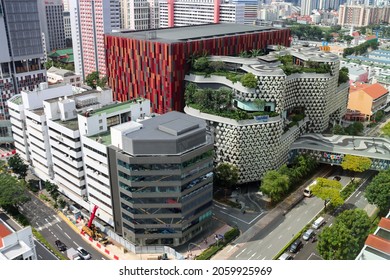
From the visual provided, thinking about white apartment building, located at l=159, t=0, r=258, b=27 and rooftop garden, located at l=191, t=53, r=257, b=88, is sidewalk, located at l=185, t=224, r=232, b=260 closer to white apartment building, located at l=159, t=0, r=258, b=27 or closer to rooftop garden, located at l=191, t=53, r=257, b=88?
rooftop garden, located at l=191, t=53, r=257, b=88

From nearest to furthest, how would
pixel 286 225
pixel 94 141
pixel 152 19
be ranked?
pixel 94 141 < pixel 286 225 < pixel 152 19

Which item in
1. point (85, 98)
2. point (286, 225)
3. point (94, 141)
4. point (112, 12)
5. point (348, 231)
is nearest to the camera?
point (348, 231)

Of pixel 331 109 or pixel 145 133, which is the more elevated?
pixel 145 133

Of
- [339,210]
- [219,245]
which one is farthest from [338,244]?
[339,210]

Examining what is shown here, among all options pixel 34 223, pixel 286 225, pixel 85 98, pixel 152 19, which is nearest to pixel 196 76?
pixel 85 98

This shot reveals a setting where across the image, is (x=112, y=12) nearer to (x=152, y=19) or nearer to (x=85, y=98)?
(x=152, y=19)

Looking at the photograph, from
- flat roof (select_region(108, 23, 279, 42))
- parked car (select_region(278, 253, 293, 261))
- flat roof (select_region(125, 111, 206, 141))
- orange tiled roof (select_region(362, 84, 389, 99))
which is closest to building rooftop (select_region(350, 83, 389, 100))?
orange tiled roof (select_region(362, 84, 389, 99))

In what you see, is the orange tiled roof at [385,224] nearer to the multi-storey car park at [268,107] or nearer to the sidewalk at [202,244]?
the sidewalk at [202,244]

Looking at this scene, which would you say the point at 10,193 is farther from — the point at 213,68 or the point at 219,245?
the point at 213,68
